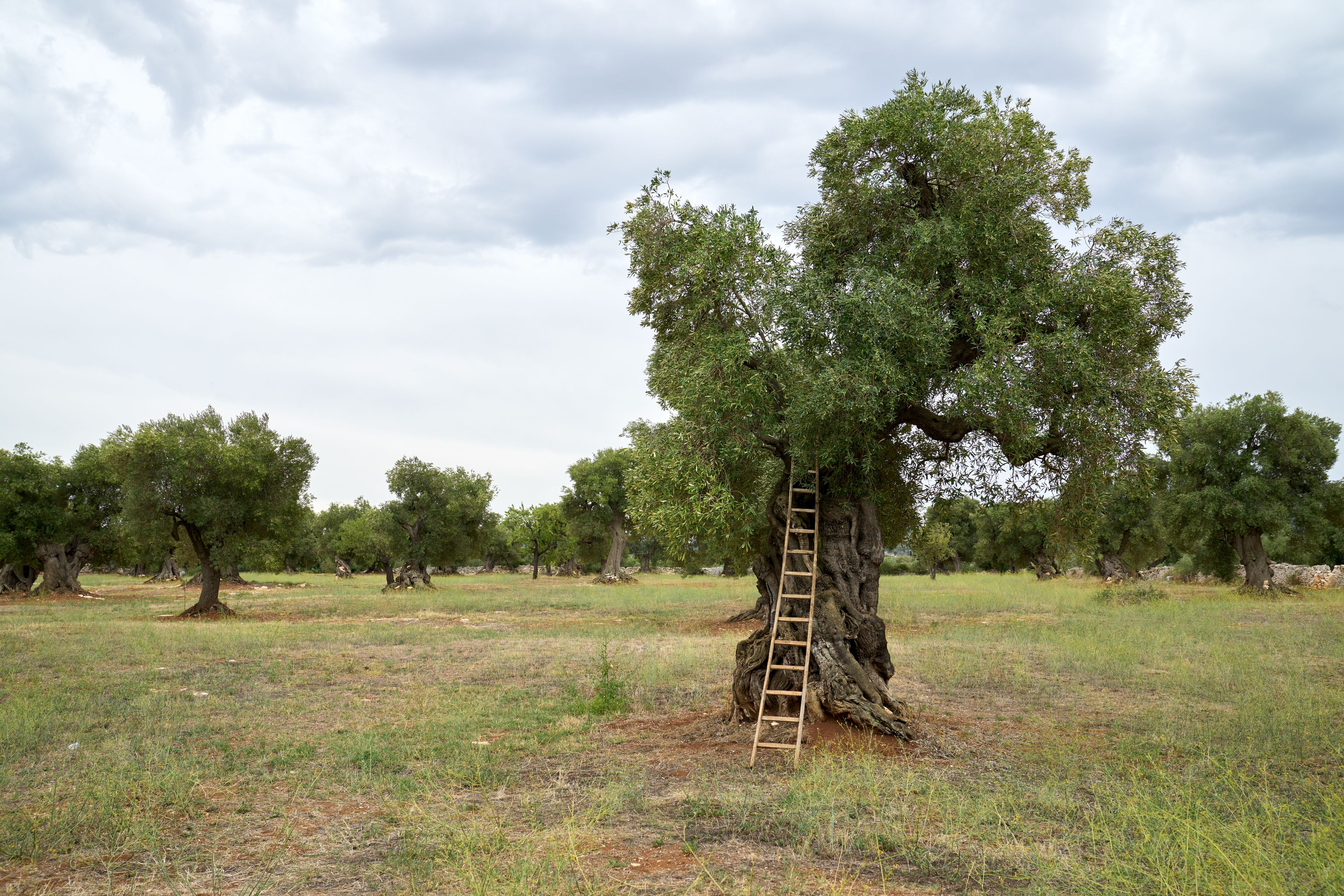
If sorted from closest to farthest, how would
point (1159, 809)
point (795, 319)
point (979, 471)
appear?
point (1159, 809) → point (795, 319) → point (979, 471)

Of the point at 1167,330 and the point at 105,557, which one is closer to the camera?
the point at 1167,330

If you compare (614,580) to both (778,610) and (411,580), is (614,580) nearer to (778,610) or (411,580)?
(411,580)

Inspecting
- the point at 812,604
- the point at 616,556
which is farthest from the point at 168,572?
the point at 812,604

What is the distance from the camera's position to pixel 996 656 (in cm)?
2138

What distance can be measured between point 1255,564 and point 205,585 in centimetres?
4745

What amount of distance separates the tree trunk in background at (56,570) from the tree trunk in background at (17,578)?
2247 millimetres

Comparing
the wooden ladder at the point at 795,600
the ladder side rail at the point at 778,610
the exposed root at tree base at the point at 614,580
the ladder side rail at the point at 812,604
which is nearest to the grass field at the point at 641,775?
the ladder side rail at the point at 812,604

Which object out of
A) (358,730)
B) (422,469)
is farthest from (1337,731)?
(422,469)

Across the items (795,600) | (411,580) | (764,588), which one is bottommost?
(411,580)

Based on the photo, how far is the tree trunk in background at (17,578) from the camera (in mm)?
47438

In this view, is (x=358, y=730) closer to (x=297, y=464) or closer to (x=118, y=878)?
(x=118, y=878)

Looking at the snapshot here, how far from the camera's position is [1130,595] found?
3766cm

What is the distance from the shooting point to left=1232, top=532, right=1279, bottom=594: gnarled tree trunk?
1480 inches

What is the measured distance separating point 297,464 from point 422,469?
728 inches
